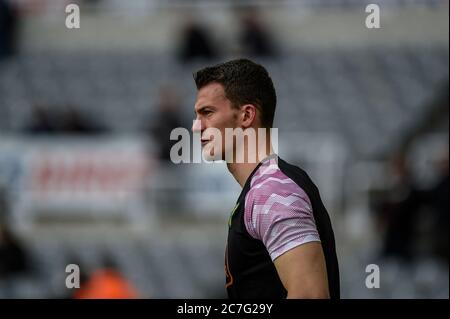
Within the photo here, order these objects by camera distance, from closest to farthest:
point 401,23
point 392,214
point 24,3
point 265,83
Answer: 1. point 265,83
2. point 392,214
3. point 401,23
4. point 24,3

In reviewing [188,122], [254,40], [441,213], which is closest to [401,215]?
[441,213]

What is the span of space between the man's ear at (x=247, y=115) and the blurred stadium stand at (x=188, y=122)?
6.16 metres

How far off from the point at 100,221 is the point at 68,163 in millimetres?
744

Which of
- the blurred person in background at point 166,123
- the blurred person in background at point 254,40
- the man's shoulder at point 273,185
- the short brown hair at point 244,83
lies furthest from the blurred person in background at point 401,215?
the man's shoulder at point 273,185

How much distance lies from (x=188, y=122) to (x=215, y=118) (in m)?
8.11

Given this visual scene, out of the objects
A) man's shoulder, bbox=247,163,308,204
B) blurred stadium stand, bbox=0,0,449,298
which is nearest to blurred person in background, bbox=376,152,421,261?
blurred stadium stand, bbox=0,0,449,298

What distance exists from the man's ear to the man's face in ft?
0.07

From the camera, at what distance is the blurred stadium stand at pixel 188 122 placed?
34.1ft

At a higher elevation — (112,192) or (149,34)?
(149,34)

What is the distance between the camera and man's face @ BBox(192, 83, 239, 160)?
337cm

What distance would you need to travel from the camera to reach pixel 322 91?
12695 millimetres
